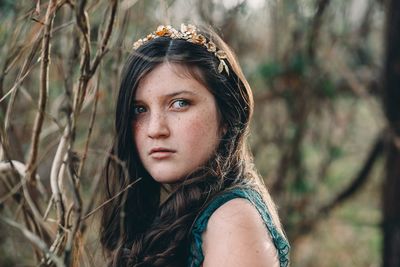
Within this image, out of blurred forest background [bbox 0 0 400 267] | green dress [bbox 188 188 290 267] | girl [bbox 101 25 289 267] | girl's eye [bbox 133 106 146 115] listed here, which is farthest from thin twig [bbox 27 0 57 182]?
blurred forest background [bbox 0 0 400 267]

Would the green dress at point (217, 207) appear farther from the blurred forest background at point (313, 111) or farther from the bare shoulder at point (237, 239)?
the blurred forest background at point (313, 111)

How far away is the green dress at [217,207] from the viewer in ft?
5.90

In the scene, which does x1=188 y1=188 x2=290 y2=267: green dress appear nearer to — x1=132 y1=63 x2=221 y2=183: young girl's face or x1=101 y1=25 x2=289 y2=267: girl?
x1=101 y1=25 x2=289 y2=267: girl

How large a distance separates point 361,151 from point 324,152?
1.25ft

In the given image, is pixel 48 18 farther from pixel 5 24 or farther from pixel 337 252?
pixel 337 252

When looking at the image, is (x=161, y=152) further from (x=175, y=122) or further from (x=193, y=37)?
(x=193, y=37)

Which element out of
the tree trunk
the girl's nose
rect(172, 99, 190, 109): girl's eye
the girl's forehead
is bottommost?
the tree trunk

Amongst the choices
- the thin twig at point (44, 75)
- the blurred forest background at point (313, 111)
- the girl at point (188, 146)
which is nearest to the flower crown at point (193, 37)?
the girl at point (188, 146)

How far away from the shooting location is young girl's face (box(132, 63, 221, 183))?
1898mm

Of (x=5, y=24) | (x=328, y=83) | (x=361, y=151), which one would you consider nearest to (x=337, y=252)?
(x=361, y=151)

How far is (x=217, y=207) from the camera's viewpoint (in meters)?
1.82

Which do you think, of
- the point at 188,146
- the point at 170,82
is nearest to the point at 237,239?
the point at 188,146

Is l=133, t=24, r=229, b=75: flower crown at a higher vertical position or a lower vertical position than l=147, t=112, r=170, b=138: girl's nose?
higher

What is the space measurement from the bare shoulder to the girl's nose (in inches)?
9.8
